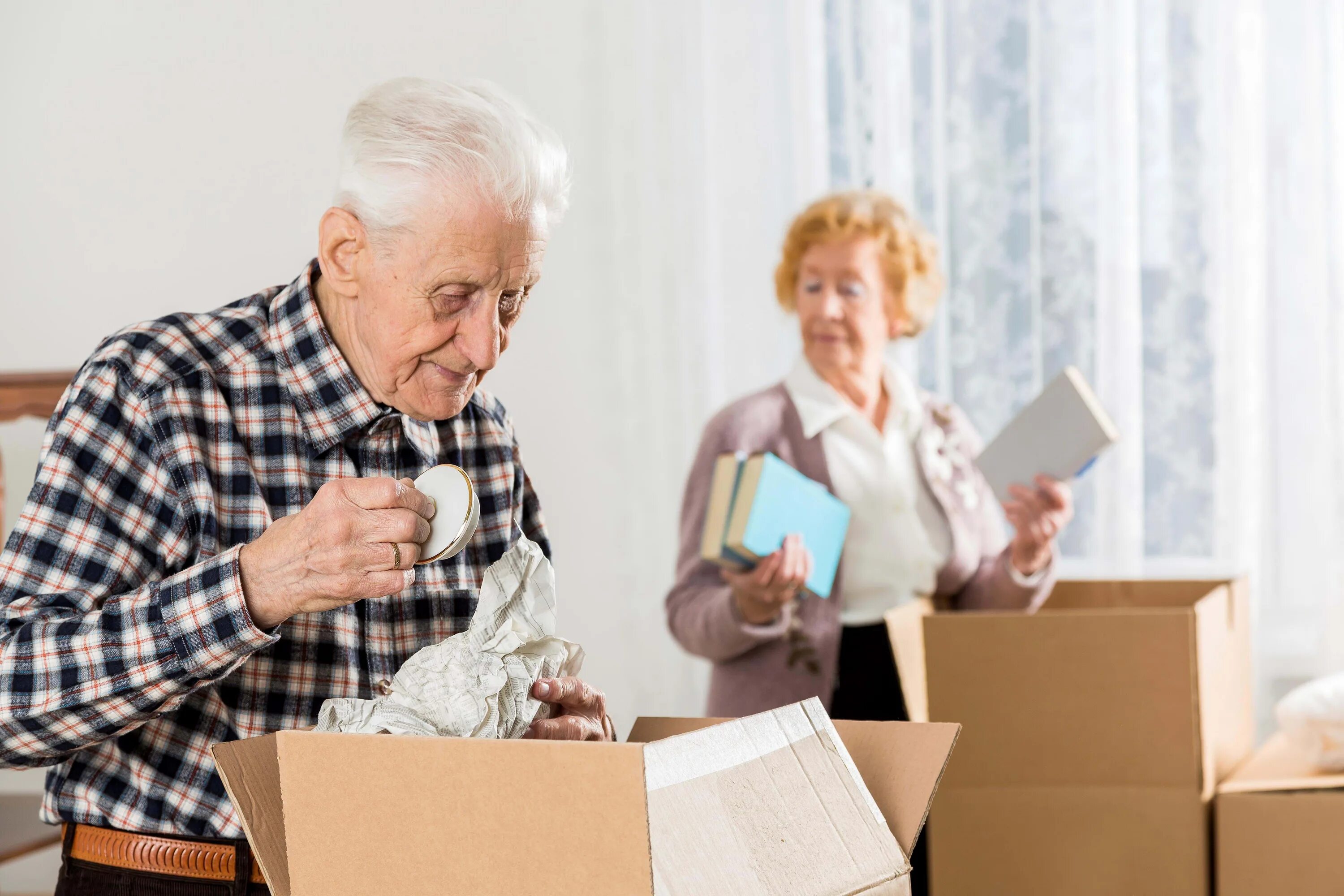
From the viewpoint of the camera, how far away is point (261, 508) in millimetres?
972

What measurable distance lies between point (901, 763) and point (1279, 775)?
0.98m

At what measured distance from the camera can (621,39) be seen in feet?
7.98

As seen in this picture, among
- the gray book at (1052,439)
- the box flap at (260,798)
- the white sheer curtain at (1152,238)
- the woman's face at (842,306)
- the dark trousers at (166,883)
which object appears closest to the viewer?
the box flap at (260,798)

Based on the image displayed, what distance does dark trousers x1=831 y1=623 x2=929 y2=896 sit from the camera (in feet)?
5.76

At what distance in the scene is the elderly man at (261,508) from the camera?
2.63 feet

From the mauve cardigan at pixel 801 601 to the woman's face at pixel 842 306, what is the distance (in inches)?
3.9

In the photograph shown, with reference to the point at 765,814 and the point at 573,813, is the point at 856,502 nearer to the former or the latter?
the point at 765,814

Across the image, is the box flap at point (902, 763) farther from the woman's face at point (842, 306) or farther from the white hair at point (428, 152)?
the woman's face at point (842, 306)

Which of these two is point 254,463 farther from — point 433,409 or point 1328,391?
point 1328,391

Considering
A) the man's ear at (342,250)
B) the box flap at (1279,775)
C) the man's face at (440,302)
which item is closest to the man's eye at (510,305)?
the man's face at (440,302)

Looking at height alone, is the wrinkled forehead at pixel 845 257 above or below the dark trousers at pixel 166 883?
above

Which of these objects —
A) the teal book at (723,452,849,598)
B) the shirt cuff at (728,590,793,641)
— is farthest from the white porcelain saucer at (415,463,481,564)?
the shirt cuff at (728,590,793,641)

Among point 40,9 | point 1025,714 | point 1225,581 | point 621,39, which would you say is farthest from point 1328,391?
point 40,9

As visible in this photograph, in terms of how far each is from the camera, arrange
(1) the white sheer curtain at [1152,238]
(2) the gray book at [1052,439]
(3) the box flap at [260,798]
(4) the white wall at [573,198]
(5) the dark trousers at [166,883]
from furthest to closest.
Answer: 1. (4) the white wall at [573,198]
2. (1) the white sheer curtain at [1152,238]
3. (2) the gray book at [1052,439]
4. (5) the dark trousers at [166,883]
5. (3) the box flap at [260,798]
